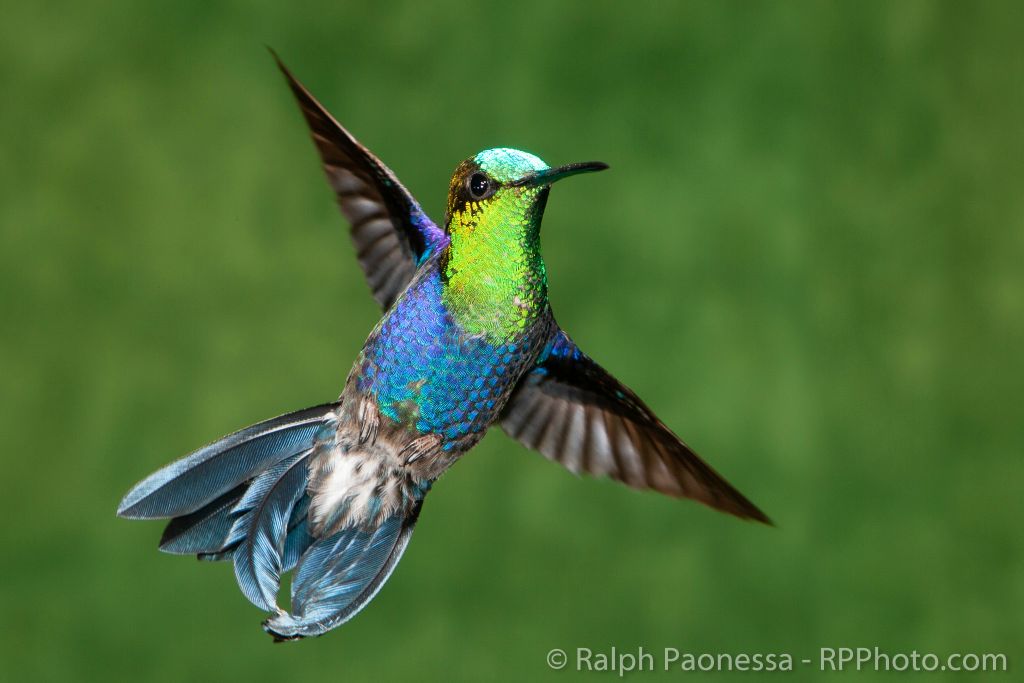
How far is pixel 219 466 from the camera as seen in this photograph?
54 cm

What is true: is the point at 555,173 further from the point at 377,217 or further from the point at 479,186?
the point at 377,217

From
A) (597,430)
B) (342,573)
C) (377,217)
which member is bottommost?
(342,573)

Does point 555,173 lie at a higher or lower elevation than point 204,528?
higher

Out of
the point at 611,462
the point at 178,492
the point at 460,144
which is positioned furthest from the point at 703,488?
the point at 460,144

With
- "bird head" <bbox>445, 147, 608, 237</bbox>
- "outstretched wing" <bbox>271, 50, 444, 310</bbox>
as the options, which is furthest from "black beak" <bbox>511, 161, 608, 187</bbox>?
"outstretched wing" <bbox>271, 50, 444, 310</bbox>

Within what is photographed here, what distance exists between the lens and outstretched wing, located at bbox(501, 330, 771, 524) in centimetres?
62

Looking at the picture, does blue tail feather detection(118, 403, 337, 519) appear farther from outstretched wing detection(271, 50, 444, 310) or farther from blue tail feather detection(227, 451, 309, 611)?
outstretched wing detection(271, 50, 444, 310)

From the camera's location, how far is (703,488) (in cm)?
62

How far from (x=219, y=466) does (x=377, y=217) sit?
0.22 m

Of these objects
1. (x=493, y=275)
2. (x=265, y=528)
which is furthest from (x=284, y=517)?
(x=493, y=275)

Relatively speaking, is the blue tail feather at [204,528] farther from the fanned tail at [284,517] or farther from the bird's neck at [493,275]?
the bird's neck at [493,275]

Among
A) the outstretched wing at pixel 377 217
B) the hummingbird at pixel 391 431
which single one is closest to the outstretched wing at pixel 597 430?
the hummingbird at pixel 391 431

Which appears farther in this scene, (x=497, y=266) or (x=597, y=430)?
(x=597, y=430)

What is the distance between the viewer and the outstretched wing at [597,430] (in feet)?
2.03
